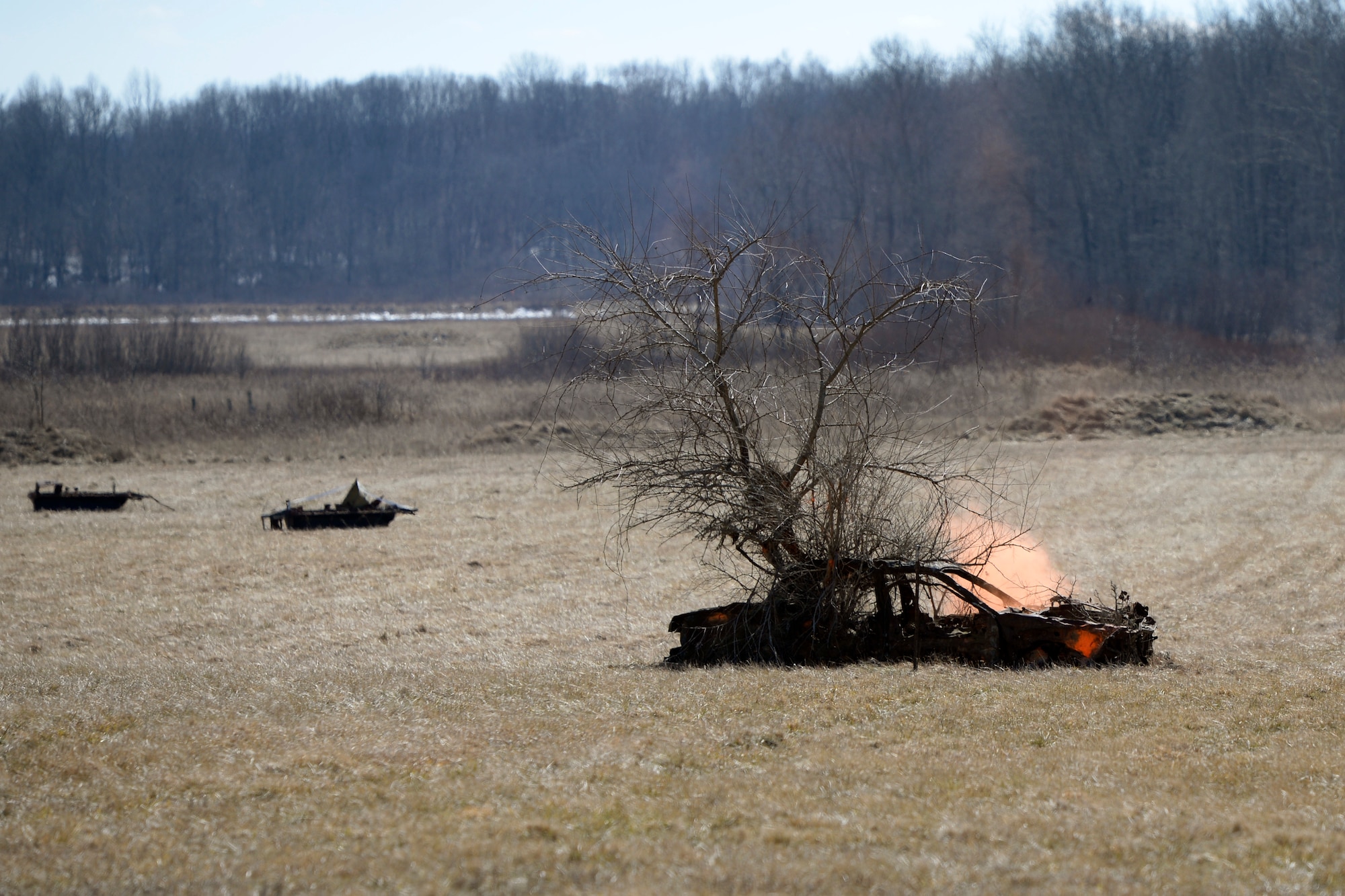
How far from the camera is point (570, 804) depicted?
520cm

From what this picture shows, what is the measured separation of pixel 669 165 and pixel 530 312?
36.0m

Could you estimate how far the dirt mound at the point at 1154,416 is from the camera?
34656mm

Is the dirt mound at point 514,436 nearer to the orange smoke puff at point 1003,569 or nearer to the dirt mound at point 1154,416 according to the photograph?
the dirt mound at point 1154,416

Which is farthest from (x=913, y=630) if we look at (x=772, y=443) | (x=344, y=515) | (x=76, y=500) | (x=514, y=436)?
(x=514, y=436)

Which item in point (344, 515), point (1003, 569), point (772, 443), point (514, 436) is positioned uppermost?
point (772, 443)

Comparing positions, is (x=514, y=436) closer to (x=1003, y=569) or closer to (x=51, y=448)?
(x=51, y=448)

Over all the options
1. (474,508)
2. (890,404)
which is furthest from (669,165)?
(890,404)

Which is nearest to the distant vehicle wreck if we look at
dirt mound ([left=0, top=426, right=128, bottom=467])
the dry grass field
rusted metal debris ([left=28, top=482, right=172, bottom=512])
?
rusted metal debris ([left=28, top=482, right=172, bottom=512])

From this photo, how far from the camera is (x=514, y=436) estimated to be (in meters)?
32.9

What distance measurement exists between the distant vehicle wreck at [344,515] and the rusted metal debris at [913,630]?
10881mm

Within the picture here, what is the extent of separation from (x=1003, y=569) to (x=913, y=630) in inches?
89.5

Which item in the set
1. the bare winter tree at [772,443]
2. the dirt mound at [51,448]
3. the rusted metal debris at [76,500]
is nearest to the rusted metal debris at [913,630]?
the bare winter tree at [772,443]

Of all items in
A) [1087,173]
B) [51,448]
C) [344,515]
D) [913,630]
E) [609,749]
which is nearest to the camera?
[609,749]

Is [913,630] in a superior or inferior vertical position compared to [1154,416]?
inferior
